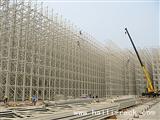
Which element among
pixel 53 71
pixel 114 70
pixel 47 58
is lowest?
pixel 53 71

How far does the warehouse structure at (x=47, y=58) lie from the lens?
18.1 m

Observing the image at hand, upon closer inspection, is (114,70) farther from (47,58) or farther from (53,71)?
(47,58)

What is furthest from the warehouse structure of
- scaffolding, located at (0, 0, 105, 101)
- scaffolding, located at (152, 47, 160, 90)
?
scaffolding, located at (152, 47, 160, 90)

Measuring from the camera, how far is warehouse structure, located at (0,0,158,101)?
18109mm

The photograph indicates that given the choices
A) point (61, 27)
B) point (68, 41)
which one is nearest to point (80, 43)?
point (68, 41)

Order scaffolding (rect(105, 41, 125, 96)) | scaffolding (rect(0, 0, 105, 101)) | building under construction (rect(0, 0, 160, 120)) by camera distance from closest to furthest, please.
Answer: building under construction (rect(0, 0, 160, 120)) → scaffolding (rect(0, 0, 105, 101)) → scaffolding (rect(105, 41, 125, 96))

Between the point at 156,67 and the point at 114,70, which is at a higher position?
the point at 156,67

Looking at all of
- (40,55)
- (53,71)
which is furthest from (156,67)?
(40,55)

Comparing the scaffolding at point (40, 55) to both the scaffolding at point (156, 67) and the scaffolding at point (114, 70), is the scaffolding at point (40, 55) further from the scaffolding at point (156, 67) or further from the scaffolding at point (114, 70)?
the scaffolding at point (156, 67)

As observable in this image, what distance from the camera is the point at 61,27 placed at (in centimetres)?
2528

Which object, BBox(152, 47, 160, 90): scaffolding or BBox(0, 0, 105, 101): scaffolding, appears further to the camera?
BBox(152, 47, 160, 90): scaffolding

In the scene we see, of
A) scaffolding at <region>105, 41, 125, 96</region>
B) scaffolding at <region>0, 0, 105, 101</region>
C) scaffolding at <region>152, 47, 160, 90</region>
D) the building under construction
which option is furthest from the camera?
scaffolding at <region>152, 47, 160, 90</region>

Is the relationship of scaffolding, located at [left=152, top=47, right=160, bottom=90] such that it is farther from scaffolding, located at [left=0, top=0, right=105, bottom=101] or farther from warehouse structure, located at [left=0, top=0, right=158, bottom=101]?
scaffolding, located at [left=0, top=0, right=105, bottom=101]

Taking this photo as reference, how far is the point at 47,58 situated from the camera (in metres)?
22.4
